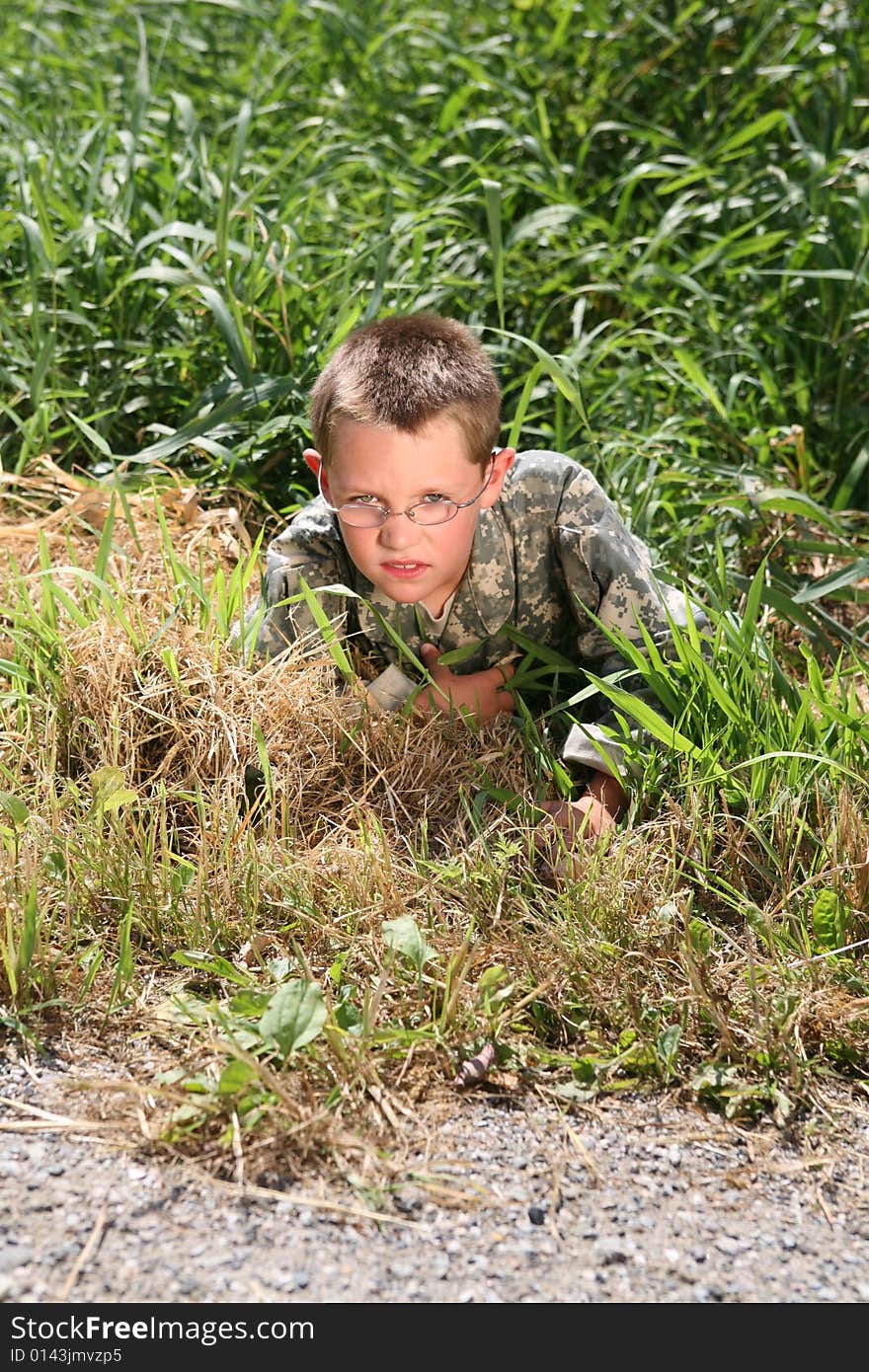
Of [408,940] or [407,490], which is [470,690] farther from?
A: [408,940]

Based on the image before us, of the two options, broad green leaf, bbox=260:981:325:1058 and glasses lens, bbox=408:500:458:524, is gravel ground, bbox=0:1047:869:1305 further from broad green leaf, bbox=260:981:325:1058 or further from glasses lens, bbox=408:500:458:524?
glasses lens, bbox=408:500:458:524

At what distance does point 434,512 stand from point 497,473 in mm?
164

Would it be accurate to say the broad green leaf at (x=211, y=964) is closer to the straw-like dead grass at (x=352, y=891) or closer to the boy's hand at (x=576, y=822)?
the straw-like dead grass at (x=352, y=891)

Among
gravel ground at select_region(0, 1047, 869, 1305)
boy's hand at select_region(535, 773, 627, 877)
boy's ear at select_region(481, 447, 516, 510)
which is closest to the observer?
gravel ground at select_region(0, 1047, 869, 1305)

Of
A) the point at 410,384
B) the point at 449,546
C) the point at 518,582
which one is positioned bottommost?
the point at 518,582

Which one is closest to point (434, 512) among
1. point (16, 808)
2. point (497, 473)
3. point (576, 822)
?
point (497, 473)

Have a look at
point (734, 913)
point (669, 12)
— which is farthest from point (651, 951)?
point (669, 12)

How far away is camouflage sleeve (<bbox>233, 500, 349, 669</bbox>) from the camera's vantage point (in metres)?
2.44

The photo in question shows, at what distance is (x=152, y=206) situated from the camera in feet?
11.1

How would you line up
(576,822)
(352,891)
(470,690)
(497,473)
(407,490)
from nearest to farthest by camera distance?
(352,891), (576,822), (407,490), (497,473), (470,690)

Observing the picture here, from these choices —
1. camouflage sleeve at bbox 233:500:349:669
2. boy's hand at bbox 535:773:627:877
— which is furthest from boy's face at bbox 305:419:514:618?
boy's hand at bbox 535:773:627:877

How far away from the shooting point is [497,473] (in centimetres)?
233

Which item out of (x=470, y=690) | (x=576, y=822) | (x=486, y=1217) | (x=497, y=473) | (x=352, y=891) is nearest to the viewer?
(x=486, y=1217)

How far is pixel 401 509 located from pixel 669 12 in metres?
2.58
